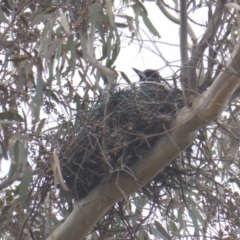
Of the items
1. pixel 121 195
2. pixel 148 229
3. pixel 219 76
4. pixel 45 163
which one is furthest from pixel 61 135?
pixel 219 76

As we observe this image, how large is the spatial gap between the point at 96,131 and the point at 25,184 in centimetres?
30

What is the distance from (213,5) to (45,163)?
2.41ft

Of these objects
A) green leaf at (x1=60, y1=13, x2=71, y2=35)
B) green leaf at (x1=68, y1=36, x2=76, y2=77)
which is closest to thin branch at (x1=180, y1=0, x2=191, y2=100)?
green leaf at (x1=60, y1=13, x2=71, y2=35)

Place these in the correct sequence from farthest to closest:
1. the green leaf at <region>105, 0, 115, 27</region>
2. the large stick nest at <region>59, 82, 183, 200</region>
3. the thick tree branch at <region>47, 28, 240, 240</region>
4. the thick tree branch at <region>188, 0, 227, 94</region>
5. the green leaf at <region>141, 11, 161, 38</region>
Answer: the green leaf at <region>141, 11, 161, 38</region>
the green leaf at <region>105, 0, 115, 27</region>
the large stick nest at <region>59, 82, 183, 200</region>
the thick tree branch at <region>188, 0, 227, 94</region>
the thick tree branch at <region>47, 28, 240, 240</region>

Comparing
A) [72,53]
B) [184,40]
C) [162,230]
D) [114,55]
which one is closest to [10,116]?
[72,53]

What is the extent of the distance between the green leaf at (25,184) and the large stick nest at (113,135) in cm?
12

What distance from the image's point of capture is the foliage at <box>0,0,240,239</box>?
222cm

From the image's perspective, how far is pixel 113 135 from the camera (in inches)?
86.8

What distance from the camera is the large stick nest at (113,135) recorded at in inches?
85.0

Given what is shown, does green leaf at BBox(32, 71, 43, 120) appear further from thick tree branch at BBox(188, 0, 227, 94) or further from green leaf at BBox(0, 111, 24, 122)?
thick tree branch at BBox(188, 0, 227, 94)

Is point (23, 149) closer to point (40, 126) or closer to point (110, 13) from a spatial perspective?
point (40, 126)

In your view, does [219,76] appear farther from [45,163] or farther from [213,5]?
[45,163]

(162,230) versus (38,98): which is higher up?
(38,98)

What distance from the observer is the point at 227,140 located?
267 cm
